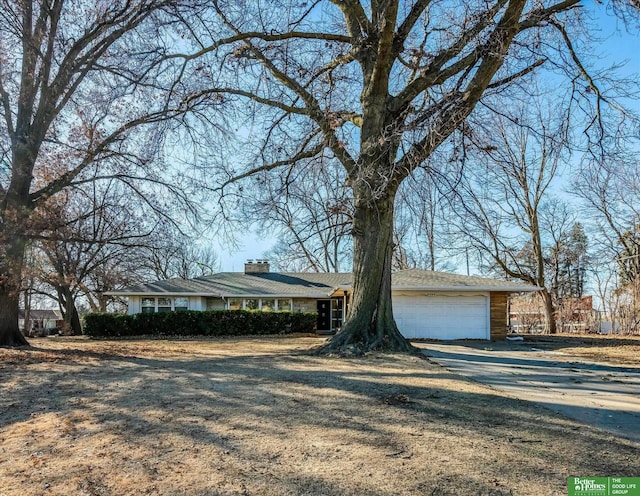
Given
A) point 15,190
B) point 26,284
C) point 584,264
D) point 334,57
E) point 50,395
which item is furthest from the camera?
point 584,264

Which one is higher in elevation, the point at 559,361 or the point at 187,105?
the point at 187,105

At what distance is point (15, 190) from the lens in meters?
12.7

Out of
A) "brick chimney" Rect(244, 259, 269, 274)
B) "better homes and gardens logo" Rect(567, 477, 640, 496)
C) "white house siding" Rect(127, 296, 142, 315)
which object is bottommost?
"better homes and gardens logo" Rect(567, 477, 640, 496)

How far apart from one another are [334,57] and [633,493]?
10653 millimetres

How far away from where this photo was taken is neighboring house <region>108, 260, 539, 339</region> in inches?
712

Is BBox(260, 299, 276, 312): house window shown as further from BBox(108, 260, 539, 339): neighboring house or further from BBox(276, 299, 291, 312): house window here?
BBox(276, 299, 291, 312): house window

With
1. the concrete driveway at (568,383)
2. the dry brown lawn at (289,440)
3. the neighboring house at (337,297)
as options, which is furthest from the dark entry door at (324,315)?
the dry brown lawn at (289,440)

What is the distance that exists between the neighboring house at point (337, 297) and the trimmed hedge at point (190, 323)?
4.49 ft

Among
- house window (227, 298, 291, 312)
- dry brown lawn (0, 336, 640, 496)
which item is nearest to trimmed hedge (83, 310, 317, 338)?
house window (227, 298, 291, 312)

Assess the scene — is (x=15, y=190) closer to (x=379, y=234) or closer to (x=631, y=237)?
(x=379, y=234)

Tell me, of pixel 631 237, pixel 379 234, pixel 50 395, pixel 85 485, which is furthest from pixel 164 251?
pixel 631 237

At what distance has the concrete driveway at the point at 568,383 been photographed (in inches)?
191

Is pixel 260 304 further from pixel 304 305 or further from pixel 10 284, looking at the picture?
pixel 10 284

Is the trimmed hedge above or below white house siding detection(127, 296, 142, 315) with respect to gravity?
below
